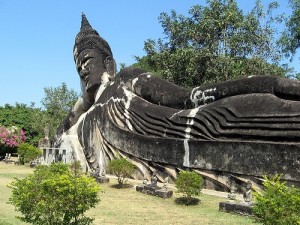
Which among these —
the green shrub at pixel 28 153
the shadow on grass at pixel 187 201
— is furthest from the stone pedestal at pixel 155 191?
the green shrub at pixel 28 153

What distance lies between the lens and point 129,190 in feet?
29.2

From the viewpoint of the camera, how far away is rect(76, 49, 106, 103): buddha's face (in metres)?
13.2

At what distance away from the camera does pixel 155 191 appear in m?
8.09

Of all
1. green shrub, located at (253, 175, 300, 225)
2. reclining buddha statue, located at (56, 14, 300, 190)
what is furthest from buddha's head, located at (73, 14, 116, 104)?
green shrub, located at (253, 175, 300, 225)

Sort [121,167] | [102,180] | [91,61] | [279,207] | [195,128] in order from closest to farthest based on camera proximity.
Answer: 1. [279,207]
2. [195,128]
3. [121,167]
4. [102,180]
5. [91,61]

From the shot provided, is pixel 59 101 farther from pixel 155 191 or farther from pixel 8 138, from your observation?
pixel 155 191

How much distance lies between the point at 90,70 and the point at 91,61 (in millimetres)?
377

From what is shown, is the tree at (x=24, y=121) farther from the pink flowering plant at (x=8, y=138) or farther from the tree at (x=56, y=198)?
the tree at (x=56, y=198)

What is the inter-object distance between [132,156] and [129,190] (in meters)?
1.45

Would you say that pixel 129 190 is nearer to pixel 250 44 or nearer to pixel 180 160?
pixel 180 160

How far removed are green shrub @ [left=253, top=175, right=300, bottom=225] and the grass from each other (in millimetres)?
1659

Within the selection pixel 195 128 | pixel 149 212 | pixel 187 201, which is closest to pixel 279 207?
pixel 149 212

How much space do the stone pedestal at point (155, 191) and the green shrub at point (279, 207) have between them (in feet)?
11.7

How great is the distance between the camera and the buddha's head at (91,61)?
13344 mm
